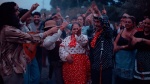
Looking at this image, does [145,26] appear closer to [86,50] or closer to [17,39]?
[86,50]

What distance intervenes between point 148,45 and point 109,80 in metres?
1.16

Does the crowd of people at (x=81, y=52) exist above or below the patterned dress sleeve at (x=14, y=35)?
below

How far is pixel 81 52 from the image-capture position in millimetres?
5574

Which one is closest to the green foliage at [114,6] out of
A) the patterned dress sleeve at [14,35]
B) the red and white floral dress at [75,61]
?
the red and white floral dress at [75,61]

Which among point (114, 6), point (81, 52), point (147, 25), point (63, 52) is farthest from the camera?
point (114, 6)

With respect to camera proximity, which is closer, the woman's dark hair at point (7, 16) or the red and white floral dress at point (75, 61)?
the woman's dark hair at point (7, 16)

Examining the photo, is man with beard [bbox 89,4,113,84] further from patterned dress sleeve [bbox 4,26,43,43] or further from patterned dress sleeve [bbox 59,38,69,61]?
patterned dress sleeve [bbox 4,26,43,43]

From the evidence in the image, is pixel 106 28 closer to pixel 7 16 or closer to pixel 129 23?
pixel 129 23

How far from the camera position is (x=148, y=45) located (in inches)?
185

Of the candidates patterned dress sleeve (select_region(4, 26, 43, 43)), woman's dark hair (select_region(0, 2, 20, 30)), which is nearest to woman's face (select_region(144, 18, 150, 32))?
patterned dress sleeve (select_region(4, 26, 43, 43))

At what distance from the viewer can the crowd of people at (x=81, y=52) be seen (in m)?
4.08

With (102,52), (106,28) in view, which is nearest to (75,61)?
(102,52)

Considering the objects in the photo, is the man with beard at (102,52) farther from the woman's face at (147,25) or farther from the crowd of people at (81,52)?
the woman's face at (147,25)

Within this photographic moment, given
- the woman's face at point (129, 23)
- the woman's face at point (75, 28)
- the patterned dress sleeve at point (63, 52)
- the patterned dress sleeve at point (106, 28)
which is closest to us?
the woman's face at point (129, 23)
